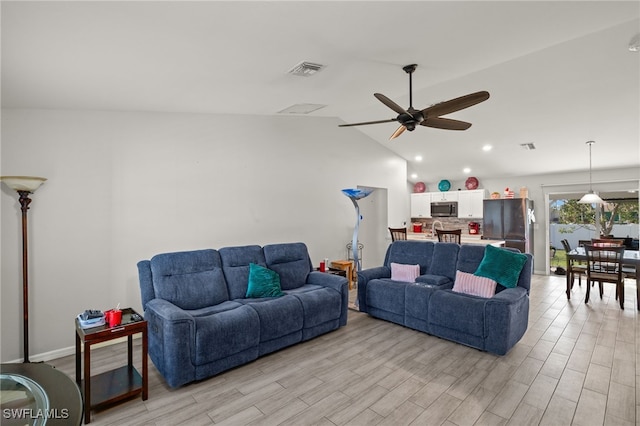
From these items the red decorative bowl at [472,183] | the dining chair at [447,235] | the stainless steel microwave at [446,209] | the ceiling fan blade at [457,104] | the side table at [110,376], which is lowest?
the side table at [110,376]

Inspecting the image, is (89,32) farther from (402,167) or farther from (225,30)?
(402,167)

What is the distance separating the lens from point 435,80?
3723 mm

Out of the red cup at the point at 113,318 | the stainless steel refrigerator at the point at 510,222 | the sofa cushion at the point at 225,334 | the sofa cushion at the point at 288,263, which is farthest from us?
the stainless steel refrigerator at the point at 510,222

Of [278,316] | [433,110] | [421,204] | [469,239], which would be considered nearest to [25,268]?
[278,316]

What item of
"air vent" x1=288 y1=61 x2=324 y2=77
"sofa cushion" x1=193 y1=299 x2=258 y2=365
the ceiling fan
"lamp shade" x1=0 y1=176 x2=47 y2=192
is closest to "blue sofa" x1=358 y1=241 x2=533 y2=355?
the ceiling fan

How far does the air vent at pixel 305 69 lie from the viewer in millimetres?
2820

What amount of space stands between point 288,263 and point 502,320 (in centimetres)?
240

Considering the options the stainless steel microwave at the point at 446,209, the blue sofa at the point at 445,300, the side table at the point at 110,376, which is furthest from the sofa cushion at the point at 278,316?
the stainless steel microwave at the point at 446,209

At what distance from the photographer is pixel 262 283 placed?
11.6 feet

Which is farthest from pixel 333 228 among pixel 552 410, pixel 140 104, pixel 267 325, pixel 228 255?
pixel 552 410

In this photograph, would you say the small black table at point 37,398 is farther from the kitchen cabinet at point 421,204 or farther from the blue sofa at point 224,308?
the kitchen cabinet at point 421,204

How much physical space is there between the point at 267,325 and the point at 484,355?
215 cm

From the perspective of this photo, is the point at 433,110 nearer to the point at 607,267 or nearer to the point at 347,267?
the point at 347,267

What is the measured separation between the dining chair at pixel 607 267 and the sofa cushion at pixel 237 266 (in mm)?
4836
